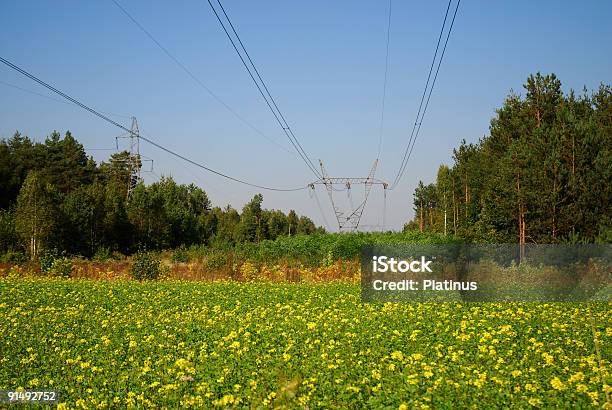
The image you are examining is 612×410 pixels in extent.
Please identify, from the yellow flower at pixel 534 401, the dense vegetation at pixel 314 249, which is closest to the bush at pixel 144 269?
the dense vegetation at pixel 314 249

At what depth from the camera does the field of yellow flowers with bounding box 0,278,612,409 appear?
741 centimetres

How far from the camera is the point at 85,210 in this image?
160 feet

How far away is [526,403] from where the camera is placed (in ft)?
22.8

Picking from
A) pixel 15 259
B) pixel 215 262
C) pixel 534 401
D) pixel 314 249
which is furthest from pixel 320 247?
pixel 534 401

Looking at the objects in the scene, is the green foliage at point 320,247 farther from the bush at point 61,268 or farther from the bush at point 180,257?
the bush at point 61,268

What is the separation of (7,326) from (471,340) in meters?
9.56

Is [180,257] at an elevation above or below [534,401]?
above

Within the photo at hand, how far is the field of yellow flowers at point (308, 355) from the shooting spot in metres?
7.41

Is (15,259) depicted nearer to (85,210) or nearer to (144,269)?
(144,269)

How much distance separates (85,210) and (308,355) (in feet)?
140

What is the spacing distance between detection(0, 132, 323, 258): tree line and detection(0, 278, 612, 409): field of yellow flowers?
2339 centimetres

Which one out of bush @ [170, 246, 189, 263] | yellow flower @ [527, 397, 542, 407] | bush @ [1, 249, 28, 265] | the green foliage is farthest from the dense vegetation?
yellow flower @ [527, 397, 542, 407]

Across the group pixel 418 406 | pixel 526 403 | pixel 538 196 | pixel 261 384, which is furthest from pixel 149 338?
pixel 538 196

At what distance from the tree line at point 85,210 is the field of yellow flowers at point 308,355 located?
2339cm
